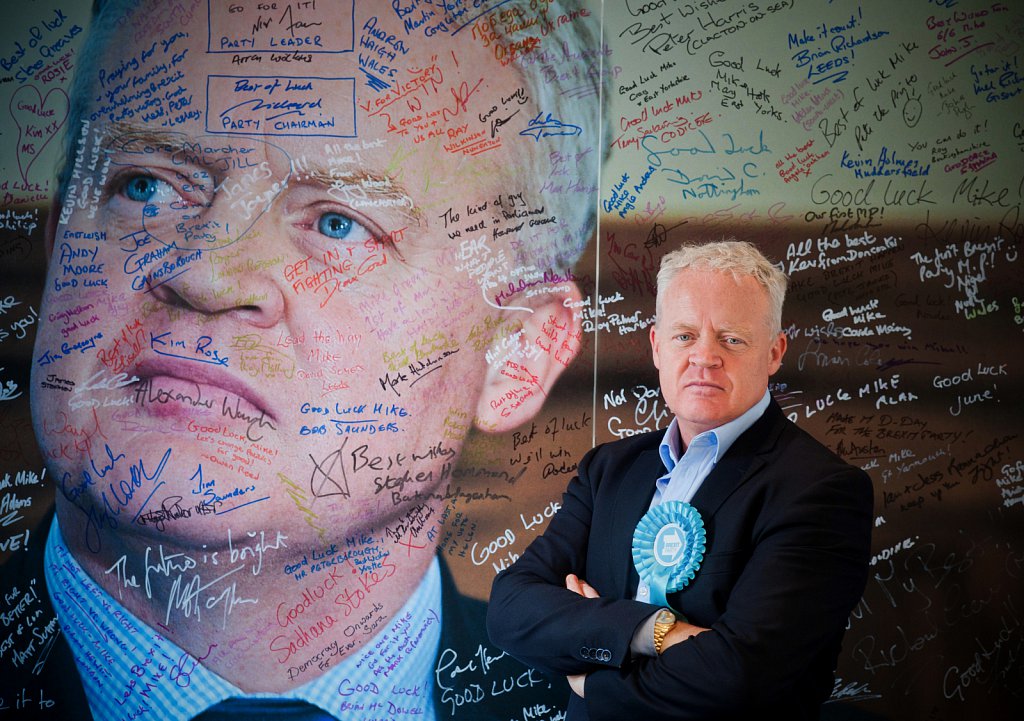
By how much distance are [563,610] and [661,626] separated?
0.22m

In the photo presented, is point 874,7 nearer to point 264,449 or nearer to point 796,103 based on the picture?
point 796,103

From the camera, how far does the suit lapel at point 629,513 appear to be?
1.88m

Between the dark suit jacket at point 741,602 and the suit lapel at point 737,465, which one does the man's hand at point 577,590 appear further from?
the suit lapel at point 737,465

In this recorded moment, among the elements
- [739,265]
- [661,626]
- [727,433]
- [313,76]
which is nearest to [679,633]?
[661,626]

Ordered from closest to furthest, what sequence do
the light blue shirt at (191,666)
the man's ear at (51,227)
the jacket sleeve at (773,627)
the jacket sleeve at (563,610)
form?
the jacket sleeve at (773,627), the jacket sleeve at (563,610), the light blue shirt at (191,666), the man's ear at (51,227)

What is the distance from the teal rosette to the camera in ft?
5.77

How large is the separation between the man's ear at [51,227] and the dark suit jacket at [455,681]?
139cm

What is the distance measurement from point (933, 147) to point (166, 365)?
307 centimetres

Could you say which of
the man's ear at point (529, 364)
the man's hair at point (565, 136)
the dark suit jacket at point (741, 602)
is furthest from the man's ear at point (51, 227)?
the dark suit jacket at point (741, 602)

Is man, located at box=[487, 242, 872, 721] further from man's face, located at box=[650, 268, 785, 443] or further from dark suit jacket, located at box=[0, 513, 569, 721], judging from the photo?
dark suit jacket, located at box=[0, 513, 569, 721]

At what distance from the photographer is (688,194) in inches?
141

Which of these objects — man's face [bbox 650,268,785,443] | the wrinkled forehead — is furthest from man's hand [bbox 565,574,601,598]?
the wrinkled forehead

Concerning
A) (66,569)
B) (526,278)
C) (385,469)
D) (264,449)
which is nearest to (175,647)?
(66,569)

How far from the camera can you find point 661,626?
171cm
